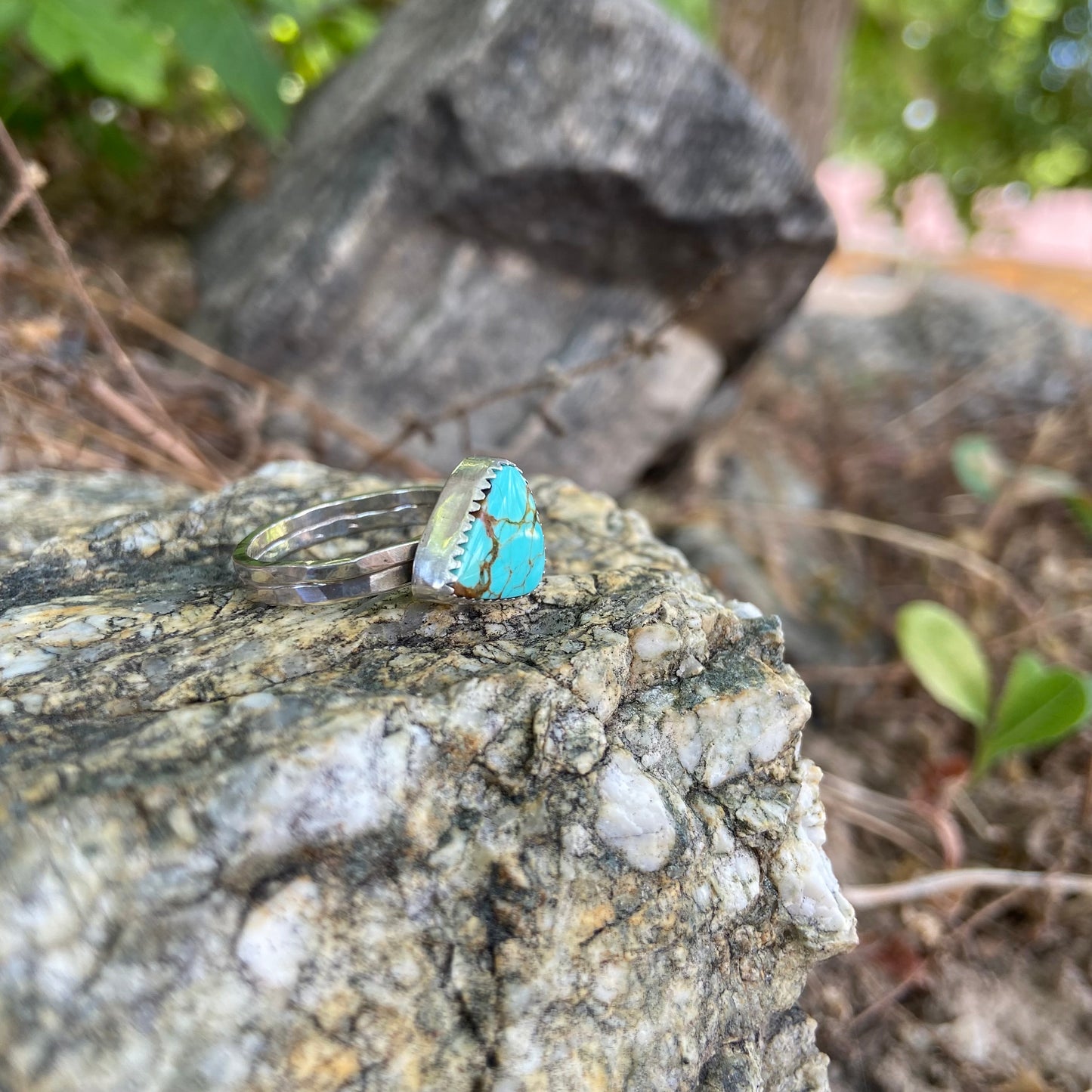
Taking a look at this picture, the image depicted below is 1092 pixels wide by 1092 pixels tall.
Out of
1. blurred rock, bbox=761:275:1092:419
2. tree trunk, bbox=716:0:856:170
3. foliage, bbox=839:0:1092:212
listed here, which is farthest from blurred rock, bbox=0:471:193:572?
foliage, bbox=839:0:1092:212

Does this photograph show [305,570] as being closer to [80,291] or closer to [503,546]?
[503,546]

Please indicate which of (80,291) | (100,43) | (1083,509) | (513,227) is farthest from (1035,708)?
(100,43)

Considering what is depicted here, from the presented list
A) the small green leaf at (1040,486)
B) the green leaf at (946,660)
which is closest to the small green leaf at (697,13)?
the small green leaf at (1040,486)

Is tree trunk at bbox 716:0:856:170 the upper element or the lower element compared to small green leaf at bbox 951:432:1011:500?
upper

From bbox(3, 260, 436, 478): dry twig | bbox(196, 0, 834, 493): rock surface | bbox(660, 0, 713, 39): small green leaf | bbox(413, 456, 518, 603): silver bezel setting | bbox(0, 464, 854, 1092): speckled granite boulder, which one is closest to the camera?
bbox(0, 464, 854, 1092): speckled granite boulder

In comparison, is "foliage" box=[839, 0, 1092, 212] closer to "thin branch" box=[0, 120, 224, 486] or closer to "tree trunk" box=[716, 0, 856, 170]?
"tree trunk" box=[716, 0, 856, 170]

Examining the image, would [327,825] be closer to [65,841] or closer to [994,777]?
[65,841]

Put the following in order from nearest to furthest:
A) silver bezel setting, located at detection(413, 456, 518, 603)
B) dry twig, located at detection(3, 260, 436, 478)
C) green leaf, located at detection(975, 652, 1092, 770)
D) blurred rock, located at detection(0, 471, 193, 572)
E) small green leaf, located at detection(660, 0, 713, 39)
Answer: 1. silver bezel setting, located at detection(413, 456, 518, 603)
2. blurred rock, located at detection(0, 471, 193, 572)
3. green leaf, located at detection(975, 652, 1092, 770)
4. dry twig, located at detection(3, 260, 436, 478)
5. small green leaf, located at detection(660, 0, 713, 39)
